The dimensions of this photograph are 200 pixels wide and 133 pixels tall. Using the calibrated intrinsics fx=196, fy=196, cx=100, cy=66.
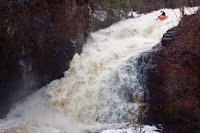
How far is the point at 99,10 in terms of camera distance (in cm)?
1725

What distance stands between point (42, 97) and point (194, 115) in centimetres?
662

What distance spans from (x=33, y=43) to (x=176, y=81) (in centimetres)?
638

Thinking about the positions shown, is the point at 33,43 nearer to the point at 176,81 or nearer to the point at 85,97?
the point at 85,97

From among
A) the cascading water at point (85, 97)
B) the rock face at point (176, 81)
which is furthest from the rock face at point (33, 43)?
the rock face at point (176, 81)

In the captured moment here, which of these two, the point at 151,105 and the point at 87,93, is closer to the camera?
the point at 151,105

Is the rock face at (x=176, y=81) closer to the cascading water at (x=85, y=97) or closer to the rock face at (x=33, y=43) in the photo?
the cascading water at (x=85, y=97)

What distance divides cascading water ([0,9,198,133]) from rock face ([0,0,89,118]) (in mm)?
577

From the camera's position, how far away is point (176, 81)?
7074 millimetres

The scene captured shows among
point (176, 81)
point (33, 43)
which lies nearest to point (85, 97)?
point (33, 43)

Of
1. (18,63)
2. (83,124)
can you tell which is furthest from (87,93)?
(18,63)

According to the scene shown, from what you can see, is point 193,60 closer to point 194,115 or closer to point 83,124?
point 194,115

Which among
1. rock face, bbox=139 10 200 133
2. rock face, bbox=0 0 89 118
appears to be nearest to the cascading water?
rock face, bbox=0 0 89 118

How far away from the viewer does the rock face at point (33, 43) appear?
834 centimetres

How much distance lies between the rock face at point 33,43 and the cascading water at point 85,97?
1.89ft
